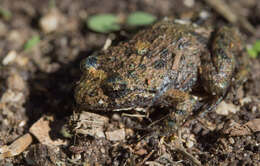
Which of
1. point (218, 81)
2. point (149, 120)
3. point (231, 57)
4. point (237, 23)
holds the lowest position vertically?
point (149, 120)

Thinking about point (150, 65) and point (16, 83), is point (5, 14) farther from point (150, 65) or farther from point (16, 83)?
point (150, 65)

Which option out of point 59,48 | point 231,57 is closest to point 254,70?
point 231,57

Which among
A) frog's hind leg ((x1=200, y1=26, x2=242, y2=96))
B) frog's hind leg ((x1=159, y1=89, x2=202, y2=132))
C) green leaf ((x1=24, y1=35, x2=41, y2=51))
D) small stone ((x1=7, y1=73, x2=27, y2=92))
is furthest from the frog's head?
green leaf ((x1=24, y1=35, x2=41, y2=51))

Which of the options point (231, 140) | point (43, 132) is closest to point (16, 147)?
point (43, 132)

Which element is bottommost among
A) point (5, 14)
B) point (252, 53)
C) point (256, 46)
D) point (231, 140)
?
point (231, 140)

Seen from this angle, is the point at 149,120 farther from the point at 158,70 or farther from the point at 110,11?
the point at 110,11
